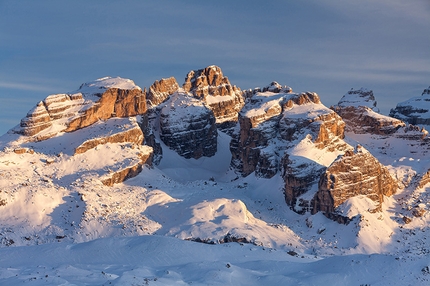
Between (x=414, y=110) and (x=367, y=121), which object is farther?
(x=414, y=110)

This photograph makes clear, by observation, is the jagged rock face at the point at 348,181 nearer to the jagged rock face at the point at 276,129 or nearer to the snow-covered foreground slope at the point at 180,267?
the jagged rock face at the point at 276,129

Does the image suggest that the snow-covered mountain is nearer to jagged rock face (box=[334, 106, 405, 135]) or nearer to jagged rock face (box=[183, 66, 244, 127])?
jagged rock face (box=[334, 106, 405, 135])

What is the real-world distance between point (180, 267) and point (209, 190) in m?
47.0

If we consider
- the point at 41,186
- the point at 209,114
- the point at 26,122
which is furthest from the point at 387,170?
the point at 26,122

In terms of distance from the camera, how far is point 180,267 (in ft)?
156

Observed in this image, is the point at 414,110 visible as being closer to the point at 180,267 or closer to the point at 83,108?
the point at 83,108

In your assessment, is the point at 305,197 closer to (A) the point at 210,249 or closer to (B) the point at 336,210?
(B) the point at 336,210

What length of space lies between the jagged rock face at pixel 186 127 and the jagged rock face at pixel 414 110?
183ft

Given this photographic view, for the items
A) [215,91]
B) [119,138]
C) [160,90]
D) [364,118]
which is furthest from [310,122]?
[160,90]

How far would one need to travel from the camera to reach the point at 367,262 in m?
46.8

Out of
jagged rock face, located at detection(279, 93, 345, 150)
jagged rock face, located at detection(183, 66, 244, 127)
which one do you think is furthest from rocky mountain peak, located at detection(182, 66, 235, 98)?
jagged rock face, located at detection(279, 93, 345, 150)

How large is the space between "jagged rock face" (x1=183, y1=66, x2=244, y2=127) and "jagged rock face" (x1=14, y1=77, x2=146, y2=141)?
26.1 m

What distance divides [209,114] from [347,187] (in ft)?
145

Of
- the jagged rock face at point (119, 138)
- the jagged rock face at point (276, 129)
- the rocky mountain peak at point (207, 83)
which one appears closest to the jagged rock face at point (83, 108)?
the jagged rock face at point (119, 138)
